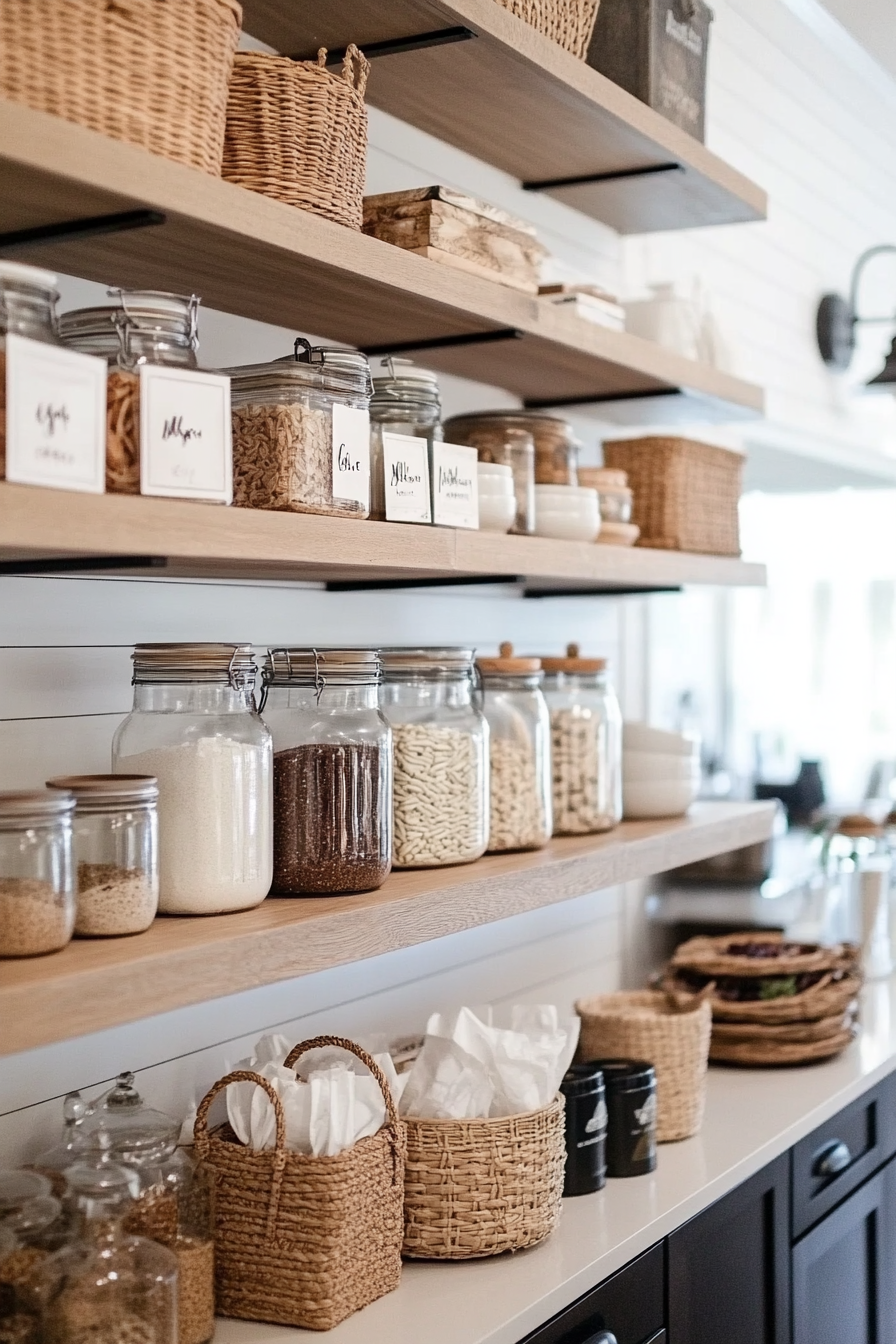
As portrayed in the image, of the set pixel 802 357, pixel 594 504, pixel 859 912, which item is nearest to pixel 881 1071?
pixel 859 912

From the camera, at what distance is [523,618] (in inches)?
101

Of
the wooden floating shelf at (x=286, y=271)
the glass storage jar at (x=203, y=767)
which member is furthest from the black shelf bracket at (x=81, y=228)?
the glass storage jar at (x=203, y=767)

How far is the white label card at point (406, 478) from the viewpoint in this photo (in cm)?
163

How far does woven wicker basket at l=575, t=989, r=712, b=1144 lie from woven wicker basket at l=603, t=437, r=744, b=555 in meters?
0.75

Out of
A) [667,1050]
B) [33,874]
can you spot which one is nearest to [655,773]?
[667,1050]

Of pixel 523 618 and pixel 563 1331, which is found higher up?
pixel 523 618

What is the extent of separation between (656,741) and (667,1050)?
0.49 meters

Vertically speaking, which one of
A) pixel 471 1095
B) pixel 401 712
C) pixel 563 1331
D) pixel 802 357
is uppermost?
pixel 802 357

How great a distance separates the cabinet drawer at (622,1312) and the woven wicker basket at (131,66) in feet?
4.05

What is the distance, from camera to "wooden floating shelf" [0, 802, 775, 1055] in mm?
1196

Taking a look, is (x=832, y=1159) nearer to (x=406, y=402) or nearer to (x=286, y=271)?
(x=406, y=402)

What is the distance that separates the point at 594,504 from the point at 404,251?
23.6 inches

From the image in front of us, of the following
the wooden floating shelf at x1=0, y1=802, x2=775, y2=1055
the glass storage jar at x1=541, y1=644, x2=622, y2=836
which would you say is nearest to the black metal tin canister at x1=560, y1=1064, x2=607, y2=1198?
the wooden floating shelf at x1=0, y1=802, x2=775, y2=1055

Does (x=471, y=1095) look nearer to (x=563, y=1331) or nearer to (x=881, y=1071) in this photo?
(x=563, y=1331)
